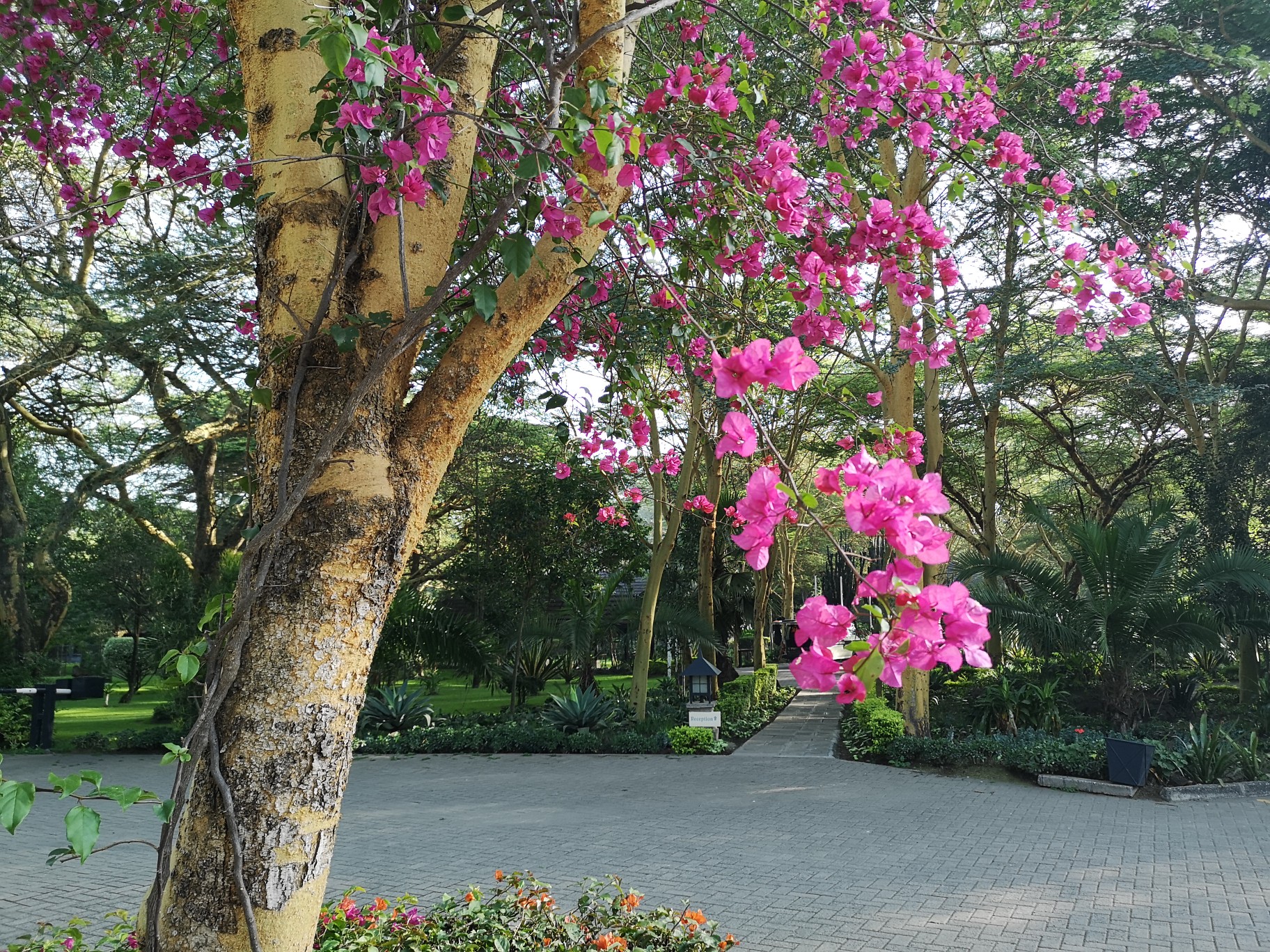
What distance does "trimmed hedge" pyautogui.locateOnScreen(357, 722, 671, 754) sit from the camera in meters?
11.3

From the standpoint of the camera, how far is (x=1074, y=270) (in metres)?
2.91

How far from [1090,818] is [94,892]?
7385 millimetres

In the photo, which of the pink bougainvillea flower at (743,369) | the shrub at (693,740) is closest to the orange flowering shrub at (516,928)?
the pink bougainvillea flower at (743,369)

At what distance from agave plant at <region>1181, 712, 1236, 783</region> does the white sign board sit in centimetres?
499

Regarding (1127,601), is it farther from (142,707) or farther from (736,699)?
(142,707)

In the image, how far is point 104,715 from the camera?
16.7 meters

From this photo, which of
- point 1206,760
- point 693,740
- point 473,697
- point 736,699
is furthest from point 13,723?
point 1206,760

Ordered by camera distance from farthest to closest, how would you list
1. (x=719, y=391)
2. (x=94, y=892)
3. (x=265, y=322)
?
(x=94, y=892), (x=265, y=322), (x=719, y=391)

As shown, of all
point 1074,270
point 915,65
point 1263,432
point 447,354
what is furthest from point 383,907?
point 1263,432

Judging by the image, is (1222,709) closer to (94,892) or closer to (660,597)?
(660,597)

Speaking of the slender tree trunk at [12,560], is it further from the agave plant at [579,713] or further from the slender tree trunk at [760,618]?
the slender tree trunk at [760,618]

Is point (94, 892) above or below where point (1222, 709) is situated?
below

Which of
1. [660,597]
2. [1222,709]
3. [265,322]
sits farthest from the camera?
[660,597]

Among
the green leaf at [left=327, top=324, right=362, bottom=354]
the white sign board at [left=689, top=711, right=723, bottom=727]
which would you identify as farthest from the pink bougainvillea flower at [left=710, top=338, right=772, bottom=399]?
the white sign board at [left=689, top=711, right=723, bottom=727]
